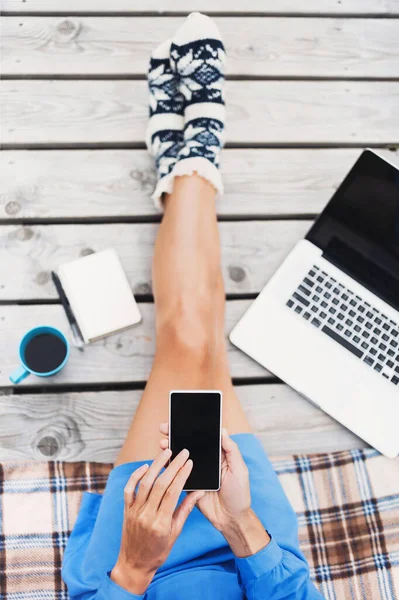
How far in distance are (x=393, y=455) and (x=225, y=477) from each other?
1.50 ft

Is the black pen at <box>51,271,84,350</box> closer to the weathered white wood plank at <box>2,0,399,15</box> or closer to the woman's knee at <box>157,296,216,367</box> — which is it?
the woman's knee at <box>157,296,216,367</box>

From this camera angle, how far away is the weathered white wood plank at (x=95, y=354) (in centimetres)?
113

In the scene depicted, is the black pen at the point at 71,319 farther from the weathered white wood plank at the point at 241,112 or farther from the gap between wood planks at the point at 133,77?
the gap between wood planks at the point at 133,77

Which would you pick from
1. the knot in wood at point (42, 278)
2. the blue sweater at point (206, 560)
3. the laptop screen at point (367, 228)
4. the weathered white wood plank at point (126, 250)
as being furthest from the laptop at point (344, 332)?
the knot in wood at point (42, 278)

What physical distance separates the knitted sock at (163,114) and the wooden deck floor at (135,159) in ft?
0.15

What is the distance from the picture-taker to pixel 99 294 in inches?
44.9

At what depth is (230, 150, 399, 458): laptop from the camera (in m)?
A: 1.10

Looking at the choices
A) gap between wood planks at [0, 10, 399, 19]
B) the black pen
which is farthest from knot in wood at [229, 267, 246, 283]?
gap between wood planks at [0, 10, 399, 19]

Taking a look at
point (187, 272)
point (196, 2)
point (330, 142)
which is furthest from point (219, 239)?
point (196, 2)

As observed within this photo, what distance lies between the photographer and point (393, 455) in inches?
43.8

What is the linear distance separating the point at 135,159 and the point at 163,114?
0.12 meters

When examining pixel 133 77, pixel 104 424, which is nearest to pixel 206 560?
pixel 104 424

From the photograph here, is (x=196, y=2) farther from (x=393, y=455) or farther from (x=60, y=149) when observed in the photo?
(x=393, y=455)

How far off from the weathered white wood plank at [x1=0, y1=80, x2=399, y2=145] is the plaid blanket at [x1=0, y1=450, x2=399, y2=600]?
74 centimetres
